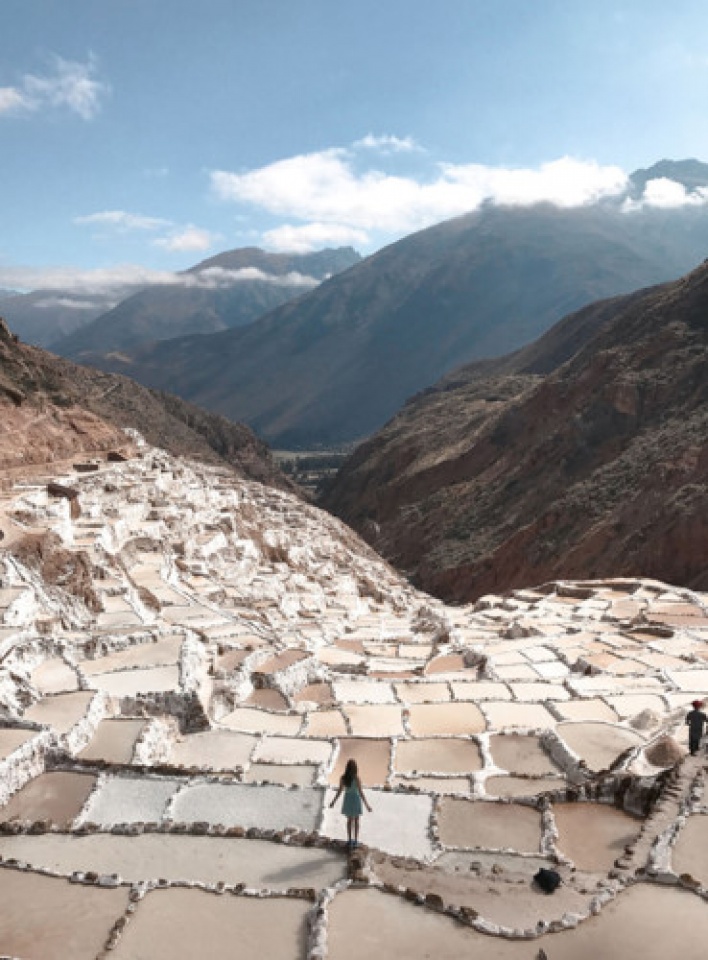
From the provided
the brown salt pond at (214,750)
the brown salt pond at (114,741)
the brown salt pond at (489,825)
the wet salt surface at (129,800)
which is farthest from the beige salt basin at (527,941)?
the brown salt pond at (114,741)

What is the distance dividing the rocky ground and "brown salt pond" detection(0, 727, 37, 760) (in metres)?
0.03

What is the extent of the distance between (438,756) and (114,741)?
165 inches

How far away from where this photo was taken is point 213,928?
5.99 metres

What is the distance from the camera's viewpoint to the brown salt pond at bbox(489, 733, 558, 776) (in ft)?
33.6

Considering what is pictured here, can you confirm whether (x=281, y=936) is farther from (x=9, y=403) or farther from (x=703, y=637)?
(x=9, y=403)

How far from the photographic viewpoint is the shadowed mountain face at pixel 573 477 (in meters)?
32.8

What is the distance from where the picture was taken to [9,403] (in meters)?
35.6

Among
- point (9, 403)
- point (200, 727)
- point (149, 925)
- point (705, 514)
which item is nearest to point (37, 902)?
point (149, 925)

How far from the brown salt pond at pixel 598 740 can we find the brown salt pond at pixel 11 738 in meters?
→ 6.96

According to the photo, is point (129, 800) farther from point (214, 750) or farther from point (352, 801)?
point (352, 801)

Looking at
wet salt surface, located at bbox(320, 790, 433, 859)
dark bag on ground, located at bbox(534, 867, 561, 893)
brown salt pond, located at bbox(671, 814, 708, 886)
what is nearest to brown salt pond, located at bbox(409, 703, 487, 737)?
wet salt surface, located at bbox(320, 790, 433, 859)

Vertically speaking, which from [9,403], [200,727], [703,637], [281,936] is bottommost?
[703,637]

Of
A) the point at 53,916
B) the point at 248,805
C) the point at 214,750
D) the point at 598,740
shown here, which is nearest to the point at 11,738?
the point at 214,750

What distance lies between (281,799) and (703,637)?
13.5 m
